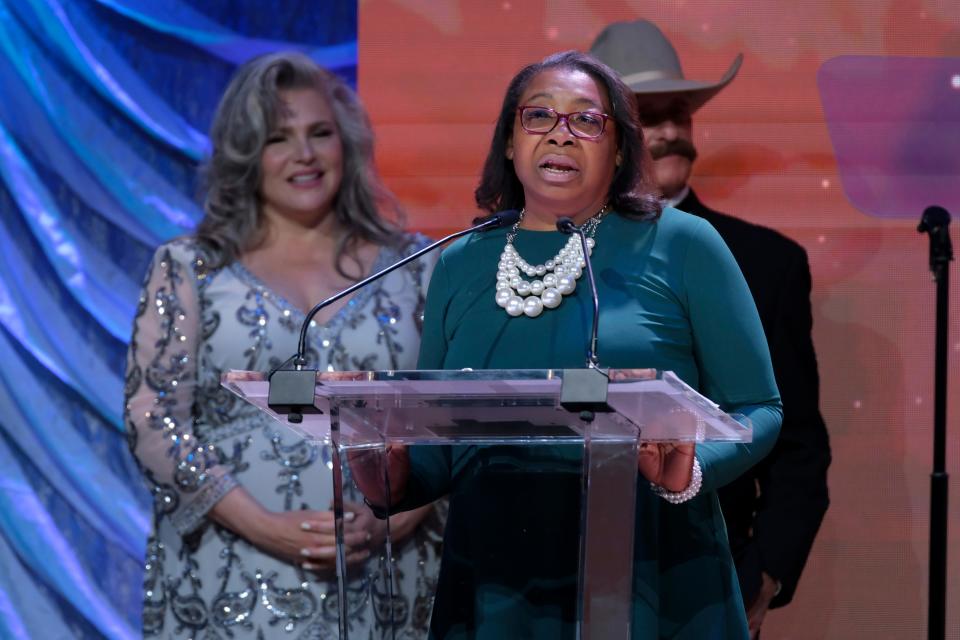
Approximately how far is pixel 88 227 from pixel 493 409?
95.0 inches

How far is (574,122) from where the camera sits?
2096 millimetres

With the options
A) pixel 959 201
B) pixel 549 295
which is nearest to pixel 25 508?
pixel 549 295

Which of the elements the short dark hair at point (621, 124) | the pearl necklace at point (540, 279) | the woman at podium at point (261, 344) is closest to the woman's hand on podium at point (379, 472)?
the pearl necklace at point (540, 279)

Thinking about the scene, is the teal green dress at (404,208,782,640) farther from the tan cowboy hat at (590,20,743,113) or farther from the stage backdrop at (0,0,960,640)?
the stage backdrop at (0,0,960,640)

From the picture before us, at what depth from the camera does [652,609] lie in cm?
183

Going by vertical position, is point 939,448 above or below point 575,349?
below

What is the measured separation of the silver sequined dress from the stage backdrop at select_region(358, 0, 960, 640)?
1.95 ft

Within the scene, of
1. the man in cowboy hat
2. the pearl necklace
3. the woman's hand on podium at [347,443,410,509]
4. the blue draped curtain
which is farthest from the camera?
the blue draped curtain

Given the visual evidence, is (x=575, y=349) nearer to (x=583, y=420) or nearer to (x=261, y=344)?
(x=583, y=420)

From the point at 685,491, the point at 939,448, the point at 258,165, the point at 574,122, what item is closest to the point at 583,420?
the point at 685,491

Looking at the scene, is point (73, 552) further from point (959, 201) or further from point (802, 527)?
point (959, 201)

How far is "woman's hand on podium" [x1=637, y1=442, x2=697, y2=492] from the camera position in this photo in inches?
67.4

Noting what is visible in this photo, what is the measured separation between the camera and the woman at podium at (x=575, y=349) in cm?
179

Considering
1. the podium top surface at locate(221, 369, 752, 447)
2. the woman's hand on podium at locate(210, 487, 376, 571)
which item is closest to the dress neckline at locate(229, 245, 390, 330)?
the woman's hand on podium at locate(210, 487, 376, 571)
